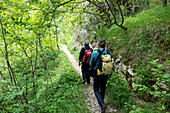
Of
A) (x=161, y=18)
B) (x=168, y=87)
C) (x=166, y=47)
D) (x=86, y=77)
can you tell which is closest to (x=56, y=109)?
(x=86, y=77)

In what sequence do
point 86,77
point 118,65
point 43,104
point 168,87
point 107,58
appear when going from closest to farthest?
point 168,87 → point 107,58 → point 43,104 → point 118,65 → point 86,77

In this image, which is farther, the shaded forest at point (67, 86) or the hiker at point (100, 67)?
the hiker at point (100, 67)

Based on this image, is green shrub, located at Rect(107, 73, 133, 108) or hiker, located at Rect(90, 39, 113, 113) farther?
green shrub, located at Rect(107, 73, 133, 108)

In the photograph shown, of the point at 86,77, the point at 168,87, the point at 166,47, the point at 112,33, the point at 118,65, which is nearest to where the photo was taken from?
the point at 168,87

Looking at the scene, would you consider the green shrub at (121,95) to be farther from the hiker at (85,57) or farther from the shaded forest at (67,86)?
the hiker at (85,57)

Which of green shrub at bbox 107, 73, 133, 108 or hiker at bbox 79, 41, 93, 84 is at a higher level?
hiker at bbox 79, 41, 93, 84

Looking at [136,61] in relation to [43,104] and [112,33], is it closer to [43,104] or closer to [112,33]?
[112,33]

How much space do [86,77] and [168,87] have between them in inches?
142

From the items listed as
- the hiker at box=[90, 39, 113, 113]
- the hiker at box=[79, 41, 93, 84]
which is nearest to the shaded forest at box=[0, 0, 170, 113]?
the hiker at box=[90, 39, 113, 113]

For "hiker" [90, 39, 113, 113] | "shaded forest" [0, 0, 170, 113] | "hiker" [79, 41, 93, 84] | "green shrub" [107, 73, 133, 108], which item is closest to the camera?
"shaded forest" [0, 0, 170, 113]

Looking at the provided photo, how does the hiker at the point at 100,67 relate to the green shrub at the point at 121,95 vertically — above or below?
above

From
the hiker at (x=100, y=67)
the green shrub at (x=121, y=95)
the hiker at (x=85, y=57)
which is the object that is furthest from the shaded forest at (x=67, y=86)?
the hiker at (x=85, y=57)

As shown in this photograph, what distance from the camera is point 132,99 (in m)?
3.19

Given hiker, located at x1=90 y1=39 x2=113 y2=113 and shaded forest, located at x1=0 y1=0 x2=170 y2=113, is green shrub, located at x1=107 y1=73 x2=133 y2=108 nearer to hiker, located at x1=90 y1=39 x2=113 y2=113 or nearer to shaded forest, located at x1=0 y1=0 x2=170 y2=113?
shaded forest, located at x1=0 y1=0 x2=170 y2=113
